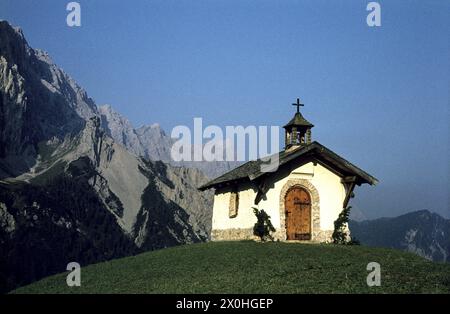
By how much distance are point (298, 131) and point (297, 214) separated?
6721 mm

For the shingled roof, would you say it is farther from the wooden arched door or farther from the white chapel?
the wooden arched door

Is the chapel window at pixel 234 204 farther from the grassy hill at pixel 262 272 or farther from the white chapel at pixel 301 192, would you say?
the grassy hill at pixel 262 272

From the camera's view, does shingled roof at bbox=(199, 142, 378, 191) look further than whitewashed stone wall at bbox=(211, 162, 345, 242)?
Yes

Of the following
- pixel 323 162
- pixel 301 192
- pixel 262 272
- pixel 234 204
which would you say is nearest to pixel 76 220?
pixel 234 204

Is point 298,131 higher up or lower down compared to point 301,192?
higher up

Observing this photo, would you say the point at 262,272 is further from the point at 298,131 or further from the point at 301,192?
the point at 298,131

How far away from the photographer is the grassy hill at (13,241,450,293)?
59.9ft

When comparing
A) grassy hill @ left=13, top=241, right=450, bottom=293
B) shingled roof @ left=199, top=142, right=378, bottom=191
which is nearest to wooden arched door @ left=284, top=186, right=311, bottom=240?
shingled roof @ left=199, top=142, right=378, bottom=191

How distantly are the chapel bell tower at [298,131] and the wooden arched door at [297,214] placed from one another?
14.5 feet

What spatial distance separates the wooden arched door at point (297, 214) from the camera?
108 feet

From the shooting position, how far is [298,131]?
36656mm

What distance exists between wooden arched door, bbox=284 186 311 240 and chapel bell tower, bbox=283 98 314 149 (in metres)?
4.41

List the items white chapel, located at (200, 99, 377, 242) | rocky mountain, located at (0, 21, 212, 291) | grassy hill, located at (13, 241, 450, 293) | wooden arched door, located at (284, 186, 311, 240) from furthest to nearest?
rocky mountain, located at (0, 21, 212, 291) < wooden arched door, located at (284, 186, 311, 240) < white chapel, located at (200, 99, 377, 242) < grassy hill, located at (13, 241, 450, 293)

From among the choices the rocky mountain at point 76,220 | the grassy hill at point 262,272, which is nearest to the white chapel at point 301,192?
the grassy hill at point 262,272
